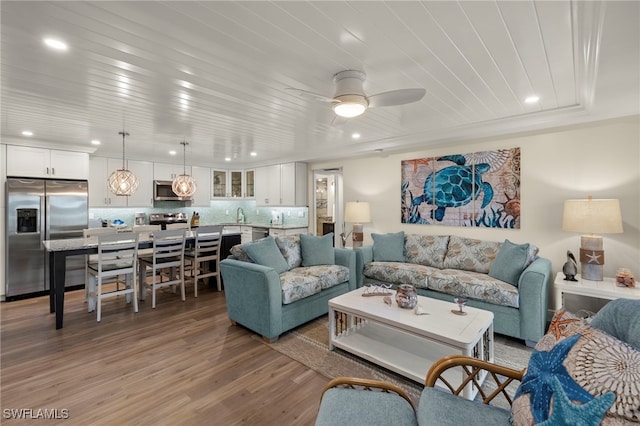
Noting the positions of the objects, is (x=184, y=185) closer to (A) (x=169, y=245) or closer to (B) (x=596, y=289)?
(A) (x=169, y=245)

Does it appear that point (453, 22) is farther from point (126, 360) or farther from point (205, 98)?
point (126, 360)

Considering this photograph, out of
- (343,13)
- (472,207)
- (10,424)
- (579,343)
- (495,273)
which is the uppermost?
(343,13)

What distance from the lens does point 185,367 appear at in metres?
2.48

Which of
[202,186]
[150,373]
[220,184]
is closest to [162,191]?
[202,186]

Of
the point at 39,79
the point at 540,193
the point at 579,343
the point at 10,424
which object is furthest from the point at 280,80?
the point at 540,193

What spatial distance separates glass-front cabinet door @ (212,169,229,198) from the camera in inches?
285

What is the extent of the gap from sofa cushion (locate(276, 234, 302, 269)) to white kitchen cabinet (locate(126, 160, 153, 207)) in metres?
3.87

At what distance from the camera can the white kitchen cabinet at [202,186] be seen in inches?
269

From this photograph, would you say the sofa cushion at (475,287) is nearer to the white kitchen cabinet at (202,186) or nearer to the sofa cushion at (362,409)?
the sofa cushion at (362,409)

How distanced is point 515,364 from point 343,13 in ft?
9.93

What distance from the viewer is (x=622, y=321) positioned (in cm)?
112

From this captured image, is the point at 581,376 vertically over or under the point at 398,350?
over

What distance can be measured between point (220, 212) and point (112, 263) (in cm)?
394

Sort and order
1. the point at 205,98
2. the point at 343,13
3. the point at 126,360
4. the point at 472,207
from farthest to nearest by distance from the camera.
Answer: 1. the point at 472,207
2. the point at 205,98
3. the point at 126,360
4. the point at 343,13
